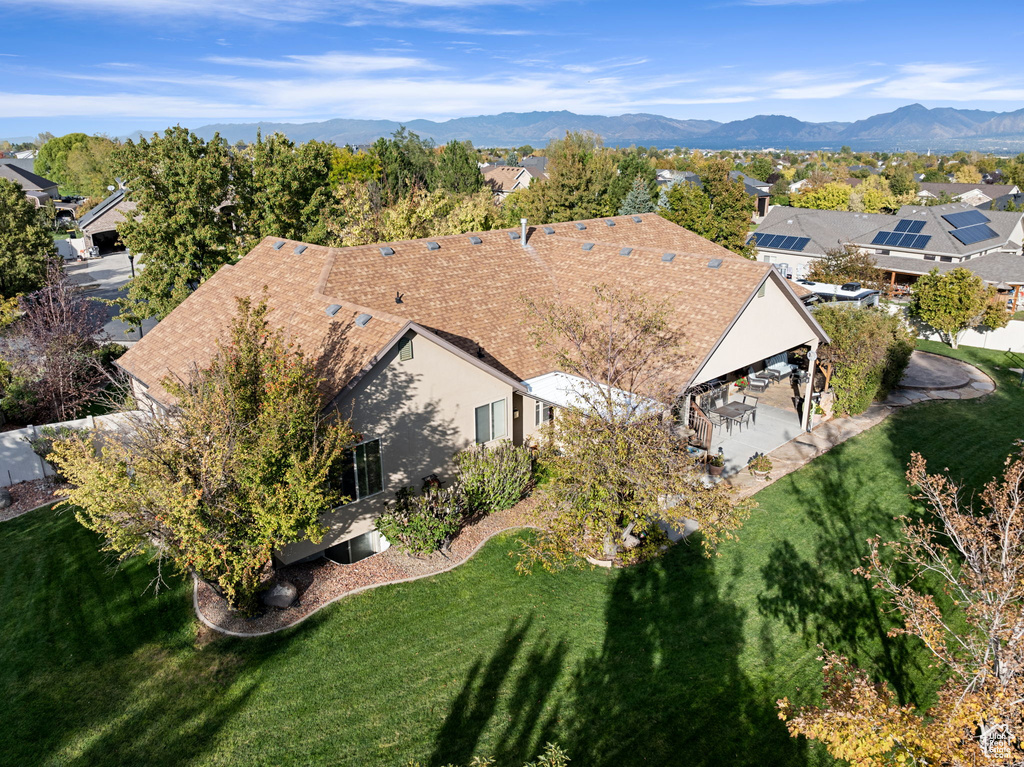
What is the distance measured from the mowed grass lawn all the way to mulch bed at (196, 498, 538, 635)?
43 centimetres

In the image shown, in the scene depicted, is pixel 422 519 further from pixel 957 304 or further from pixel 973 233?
pixel 973 233

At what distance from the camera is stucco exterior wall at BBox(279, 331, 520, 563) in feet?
56.6

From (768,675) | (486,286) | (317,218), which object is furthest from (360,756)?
(317,218)

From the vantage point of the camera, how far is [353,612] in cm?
1600

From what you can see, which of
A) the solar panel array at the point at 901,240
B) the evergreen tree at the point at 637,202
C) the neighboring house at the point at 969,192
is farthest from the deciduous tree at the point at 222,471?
the neighboring house at the point at 969,192

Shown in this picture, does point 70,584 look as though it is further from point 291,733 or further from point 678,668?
point 678,668

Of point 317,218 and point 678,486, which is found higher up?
point 317,218

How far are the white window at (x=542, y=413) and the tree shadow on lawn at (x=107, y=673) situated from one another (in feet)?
38.8

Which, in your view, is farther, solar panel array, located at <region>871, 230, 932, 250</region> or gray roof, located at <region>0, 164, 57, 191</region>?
gray roof, located at <region>0, 164, 57, 191</region>

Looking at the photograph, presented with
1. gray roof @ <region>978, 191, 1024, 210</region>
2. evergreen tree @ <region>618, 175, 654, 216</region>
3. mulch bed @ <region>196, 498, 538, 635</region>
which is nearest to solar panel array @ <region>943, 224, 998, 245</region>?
evergreen tree @ <region>618, 175, 654, 216</region>

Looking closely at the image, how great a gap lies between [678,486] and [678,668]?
3955 millimetres

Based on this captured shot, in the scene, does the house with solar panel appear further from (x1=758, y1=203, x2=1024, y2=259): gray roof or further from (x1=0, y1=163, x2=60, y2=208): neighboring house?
(x1=0, y1=163, x2=60, y2=208): neighboring house

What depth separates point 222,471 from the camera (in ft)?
43.0

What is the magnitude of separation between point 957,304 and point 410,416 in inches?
1337
